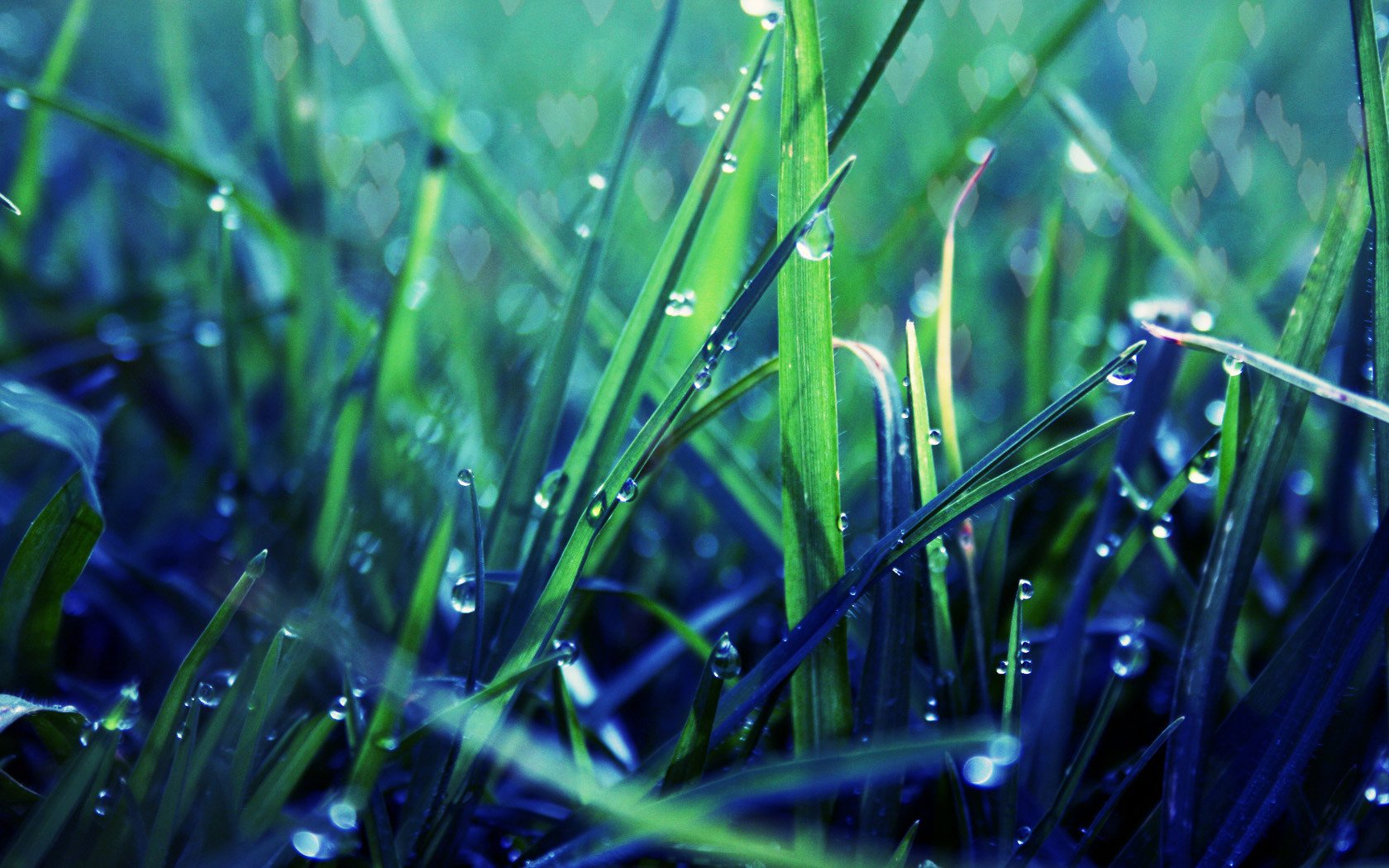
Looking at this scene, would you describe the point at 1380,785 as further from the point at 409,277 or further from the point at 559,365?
the point at 409,277

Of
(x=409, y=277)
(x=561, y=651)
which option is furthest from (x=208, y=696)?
(x=409, y=277)

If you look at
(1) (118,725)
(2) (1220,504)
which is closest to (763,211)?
(2) (1220,504)

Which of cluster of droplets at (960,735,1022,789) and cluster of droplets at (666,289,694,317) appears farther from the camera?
cluster of droplets at (666,289,694,317)

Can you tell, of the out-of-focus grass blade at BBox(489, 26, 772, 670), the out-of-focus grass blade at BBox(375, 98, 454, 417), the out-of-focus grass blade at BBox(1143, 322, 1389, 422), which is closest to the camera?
the out-of-focus grass blade at BBox(1143, 322, 1389, 422)

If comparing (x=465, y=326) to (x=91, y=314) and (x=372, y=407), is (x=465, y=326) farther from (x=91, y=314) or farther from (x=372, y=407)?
(x=91, y=314)

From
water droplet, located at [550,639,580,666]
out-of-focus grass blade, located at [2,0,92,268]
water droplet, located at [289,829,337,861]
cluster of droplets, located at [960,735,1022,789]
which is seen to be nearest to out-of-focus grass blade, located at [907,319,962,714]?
cluster of droplets, located at [960,735,1022,789]

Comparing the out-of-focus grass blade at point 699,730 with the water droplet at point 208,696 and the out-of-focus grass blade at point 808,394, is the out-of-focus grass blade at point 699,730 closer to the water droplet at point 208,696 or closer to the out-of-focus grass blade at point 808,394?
the out-of-focus grass blade at point 808,394

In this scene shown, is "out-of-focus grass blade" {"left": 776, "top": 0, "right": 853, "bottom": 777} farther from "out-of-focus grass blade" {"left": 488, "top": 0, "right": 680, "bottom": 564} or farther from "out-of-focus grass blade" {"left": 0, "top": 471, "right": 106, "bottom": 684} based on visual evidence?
"out-of-focus grass blade" {"left": 0, "top": 471, "right": 106, "bottom": 684}
